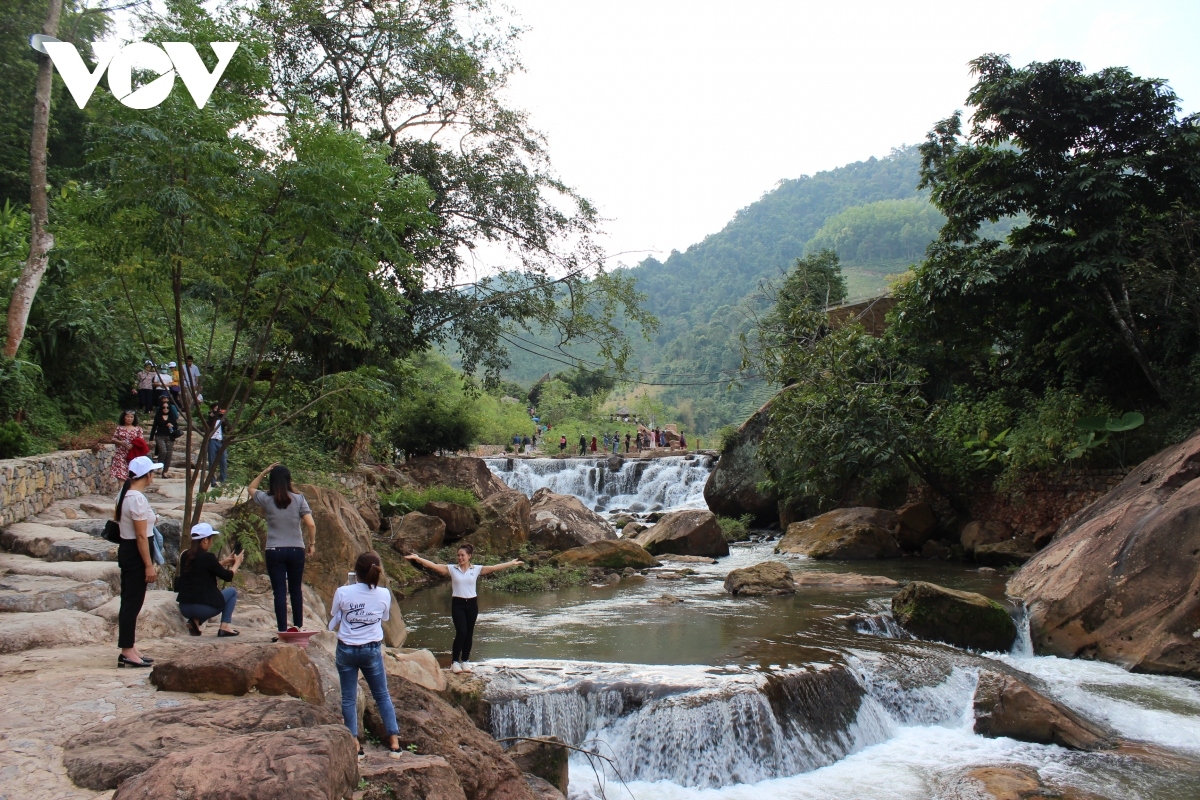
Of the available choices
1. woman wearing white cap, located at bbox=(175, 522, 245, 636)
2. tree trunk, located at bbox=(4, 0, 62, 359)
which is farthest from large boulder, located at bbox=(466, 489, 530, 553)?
woman wearing white cap, located at bbox=(175, 522, 245, 636)

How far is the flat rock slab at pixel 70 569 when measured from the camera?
7109 mm

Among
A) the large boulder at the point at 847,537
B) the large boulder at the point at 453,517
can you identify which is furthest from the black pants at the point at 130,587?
the large boulder at the point at 847,537

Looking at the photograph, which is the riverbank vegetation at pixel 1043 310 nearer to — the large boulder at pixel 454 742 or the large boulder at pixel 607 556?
the large boulder at pixel 607 556

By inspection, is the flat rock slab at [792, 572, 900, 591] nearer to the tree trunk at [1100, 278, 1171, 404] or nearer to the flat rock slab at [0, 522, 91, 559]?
the tree trunk at [1100, 278, 1171, 404]

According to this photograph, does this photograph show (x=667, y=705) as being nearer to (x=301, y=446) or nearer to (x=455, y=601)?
(x=455, y=601)

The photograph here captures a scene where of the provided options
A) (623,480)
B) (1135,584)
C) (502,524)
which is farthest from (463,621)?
(623,480)

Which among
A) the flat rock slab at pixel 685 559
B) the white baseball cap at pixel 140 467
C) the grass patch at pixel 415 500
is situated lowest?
the flat rock slab at pixel 685 559

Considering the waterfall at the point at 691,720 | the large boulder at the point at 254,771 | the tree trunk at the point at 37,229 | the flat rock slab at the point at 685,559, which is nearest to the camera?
the large boulder at the point at 254,771

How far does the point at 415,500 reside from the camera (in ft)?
58.8

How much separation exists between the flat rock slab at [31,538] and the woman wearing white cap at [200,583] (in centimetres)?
273

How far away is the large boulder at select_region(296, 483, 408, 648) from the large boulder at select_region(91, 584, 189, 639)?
2.47m

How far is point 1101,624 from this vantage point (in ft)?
31.7

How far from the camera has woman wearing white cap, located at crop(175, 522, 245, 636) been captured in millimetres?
6215

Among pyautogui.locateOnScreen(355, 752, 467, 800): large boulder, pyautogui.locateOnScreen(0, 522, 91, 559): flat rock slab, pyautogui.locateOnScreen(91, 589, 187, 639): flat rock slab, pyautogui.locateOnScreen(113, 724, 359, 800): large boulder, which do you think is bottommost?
pyautogui.locateOnScreen(355, 752, 467, 800): large boulder
